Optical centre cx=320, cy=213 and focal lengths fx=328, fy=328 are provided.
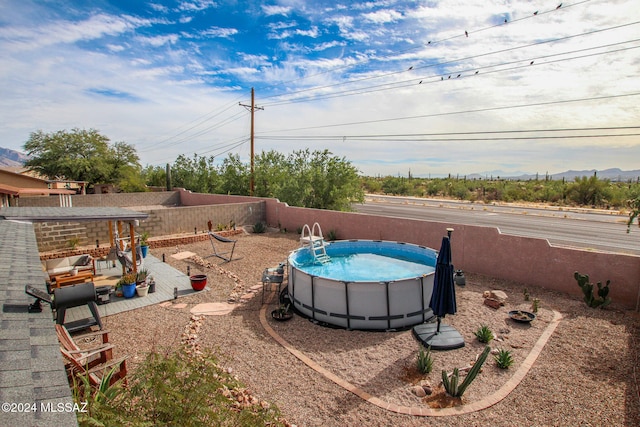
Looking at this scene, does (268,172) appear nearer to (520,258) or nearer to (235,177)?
(235,177)

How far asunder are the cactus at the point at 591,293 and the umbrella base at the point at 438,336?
14.4 ft

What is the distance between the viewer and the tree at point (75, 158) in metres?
40.9

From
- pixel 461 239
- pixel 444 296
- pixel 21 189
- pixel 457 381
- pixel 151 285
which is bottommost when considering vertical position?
pixel 457 381

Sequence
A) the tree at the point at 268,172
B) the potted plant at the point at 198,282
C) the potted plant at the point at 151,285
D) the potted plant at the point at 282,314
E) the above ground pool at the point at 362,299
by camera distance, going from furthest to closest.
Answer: the tree at the point at 268,172
the potted plant at the point at 198,282
the potted plant at the point at 151,285
the potted plant at the point at 282,314
the above ground pool at the point at 362,299

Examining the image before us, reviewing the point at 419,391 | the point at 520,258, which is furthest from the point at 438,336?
the point at 520,258

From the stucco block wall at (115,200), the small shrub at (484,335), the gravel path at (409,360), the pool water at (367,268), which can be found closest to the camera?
the gravel path at (409,360)

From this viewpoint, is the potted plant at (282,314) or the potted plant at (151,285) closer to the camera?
the potted plant at (282,314)

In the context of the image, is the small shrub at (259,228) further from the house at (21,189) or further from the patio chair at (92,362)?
the patio chair at (92,362)

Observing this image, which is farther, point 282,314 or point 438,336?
point 282,314

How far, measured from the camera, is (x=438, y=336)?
718 centimetres

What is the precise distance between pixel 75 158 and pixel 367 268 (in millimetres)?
45670

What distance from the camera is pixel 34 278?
3.73 meters

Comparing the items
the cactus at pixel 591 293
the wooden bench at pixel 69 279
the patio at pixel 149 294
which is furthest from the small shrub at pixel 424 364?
the wooden bench at pixel 69 279

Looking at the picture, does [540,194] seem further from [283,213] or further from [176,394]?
[176,394]
